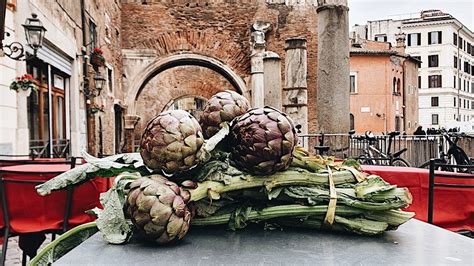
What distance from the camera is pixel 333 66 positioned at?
709 cm

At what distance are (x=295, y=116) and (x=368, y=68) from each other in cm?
2362

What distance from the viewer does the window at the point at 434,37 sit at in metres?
53.5

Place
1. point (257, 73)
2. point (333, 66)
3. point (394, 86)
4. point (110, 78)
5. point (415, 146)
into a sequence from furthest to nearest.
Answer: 1. point (394, 86)
2. point (257, 73)
3. point (110, 78)
4. point (415, 146)
5. point (333, 66)

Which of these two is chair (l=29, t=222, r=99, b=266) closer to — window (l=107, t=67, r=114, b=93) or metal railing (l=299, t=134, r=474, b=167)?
metal railing (l=299, t=134, r=474, b=167)

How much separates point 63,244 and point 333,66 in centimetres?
624

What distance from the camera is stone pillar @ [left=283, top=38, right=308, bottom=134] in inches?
426

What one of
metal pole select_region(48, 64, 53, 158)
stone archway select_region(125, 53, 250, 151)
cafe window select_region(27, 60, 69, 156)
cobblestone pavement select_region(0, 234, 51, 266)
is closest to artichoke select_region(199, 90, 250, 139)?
cobblestone pavement select_region(0, 234, 51, 266)

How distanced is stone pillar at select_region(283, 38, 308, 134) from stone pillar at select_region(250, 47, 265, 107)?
15.0 feet

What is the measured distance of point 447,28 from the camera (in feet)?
174

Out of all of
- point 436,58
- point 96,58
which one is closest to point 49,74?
point 96,58

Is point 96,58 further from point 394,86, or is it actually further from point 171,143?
point 394,86

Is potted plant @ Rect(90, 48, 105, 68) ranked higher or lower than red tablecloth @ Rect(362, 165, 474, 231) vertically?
higher

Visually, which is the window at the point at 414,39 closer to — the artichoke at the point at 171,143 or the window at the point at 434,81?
the window at the point at 434,81

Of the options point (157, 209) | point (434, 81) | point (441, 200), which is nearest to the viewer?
point (157, 209)
